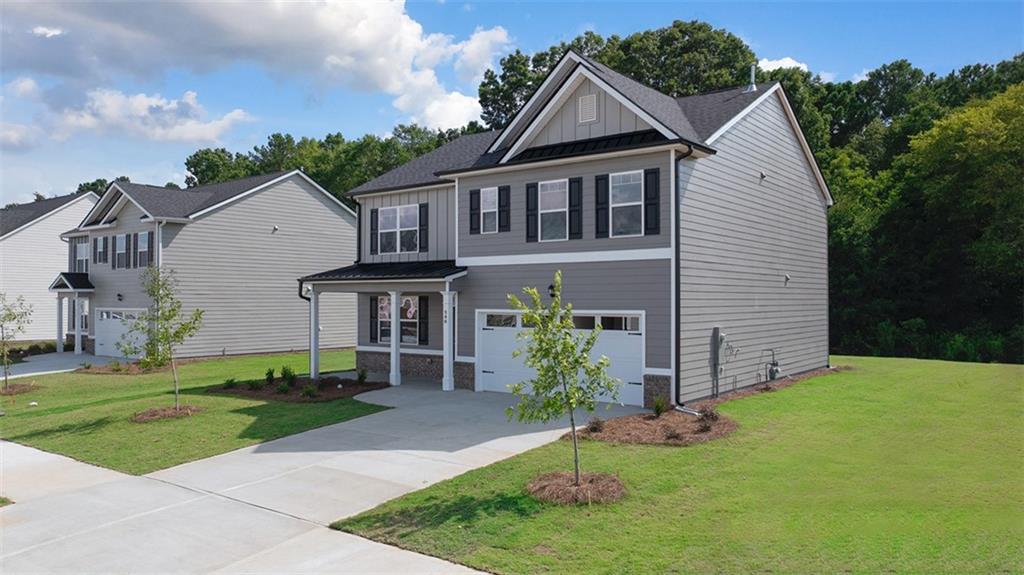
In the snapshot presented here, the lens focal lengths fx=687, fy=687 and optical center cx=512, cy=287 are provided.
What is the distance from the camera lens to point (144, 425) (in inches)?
579

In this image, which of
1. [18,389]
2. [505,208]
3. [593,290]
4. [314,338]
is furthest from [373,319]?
[18,389]

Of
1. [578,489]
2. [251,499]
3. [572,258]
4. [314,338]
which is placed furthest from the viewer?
[314,338]

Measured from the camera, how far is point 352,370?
23.2 m

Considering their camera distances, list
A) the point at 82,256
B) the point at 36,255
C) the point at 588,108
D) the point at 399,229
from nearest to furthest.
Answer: the point at 588,108 → the point at 399,229 → the point at 82,256 → the point at 36,255

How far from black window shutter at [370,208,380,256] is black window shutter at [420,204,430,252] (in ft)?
6.81

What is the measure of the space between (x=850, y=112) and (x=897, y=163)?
1390 centimetres

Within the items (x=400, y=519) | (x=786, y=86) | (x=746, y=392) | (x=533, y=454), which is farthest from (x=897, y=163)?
(x=400, y=519)

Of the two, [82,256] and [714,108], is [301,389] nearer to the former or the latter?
[714,108]

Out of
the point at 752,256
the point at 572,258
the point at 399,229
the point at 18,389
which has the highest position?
the point at 399,229

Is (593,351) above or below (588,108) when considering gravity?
below

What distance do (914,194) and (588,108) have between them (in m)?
23.3

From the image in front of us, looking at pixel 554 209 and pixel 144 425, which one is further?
pixel 554 209

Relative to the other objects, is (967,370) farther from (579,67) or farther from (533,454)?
(533,454)

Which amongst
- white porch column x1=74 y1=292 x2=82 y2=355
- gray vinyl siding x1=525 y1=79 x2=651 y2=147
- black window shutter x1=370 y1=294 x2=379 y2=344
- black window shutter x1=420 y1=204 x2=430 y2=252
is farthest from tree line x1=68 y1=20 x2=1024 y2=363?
white porch column x1=74 y1=292 x2=82 y2=355
